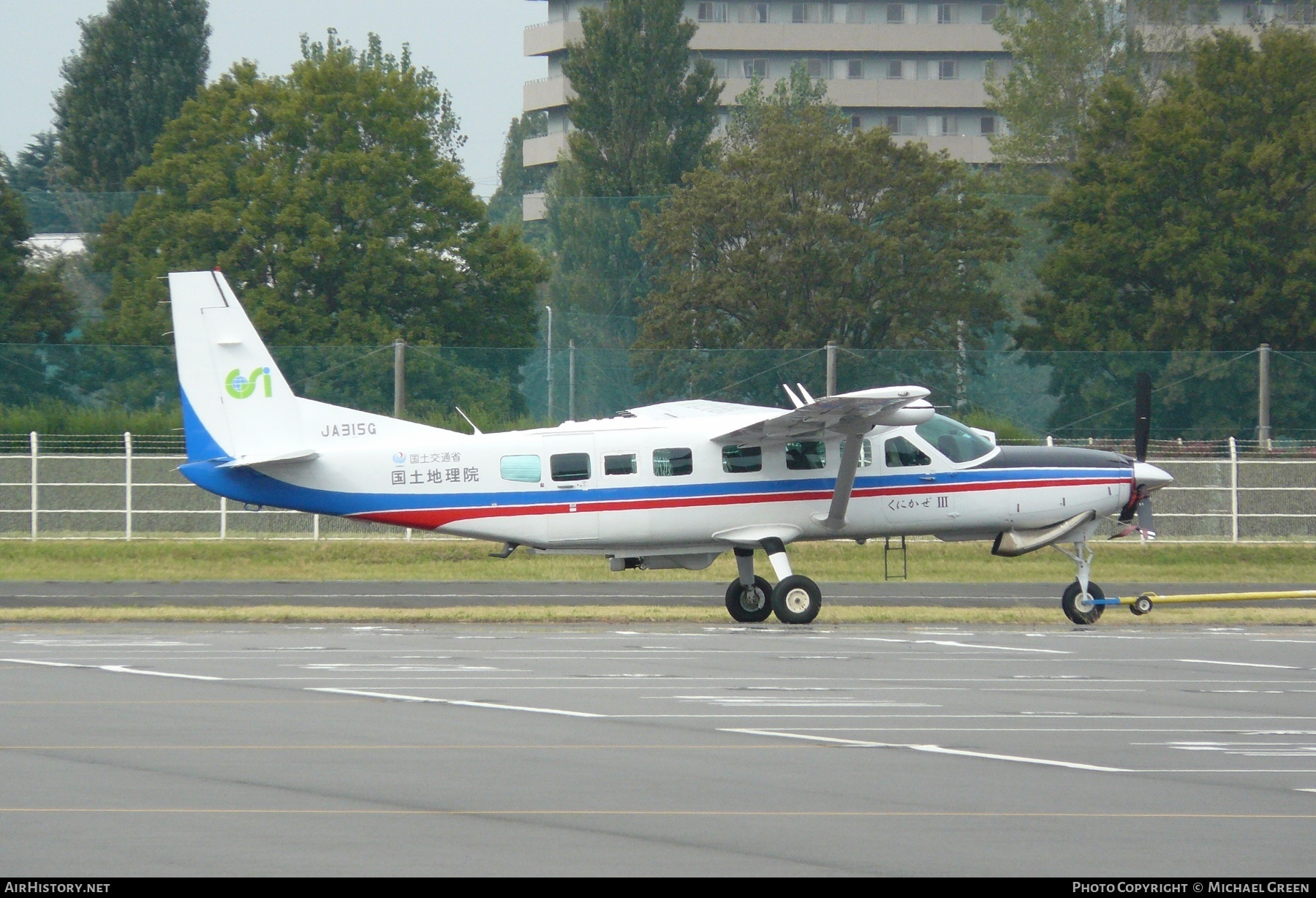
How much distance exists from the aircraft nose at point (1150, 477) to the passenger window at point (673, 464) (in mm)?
5748

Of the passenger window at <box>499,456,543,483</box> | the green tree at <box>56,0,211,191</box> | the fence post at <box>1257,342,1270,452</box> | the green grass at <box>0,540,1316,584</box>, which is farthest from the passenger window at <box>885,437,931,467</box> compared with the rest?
the green tree at <box>56,0,211,191</box>

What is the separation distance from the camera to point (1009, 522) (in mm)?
21797

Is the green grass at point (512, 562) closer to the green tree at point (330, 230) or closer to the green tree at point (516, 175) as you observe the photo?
the green tree at point (330, 230)

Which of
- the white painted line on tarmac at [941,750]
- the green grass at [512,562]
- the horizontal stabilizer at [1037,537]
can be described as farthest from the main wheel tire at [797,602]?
the white painted line on tarmac at [941,750]

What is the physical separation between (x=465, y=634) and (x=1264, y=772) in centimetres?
1156

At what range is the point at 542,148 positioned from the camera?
111m

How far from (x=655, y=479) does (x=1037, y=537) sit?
5027 millimetres

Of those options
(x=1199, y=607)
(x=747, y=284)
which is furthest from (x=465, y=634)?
(x=747, y=284)

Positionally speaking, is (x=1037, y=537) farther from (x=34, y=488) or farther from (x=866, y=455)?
(x=34, y=488)

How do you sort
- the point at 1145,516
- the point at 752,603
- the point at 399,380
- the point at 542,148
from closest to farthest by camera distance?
the point at 752,603 → the point at 1145,516 → the point at 399,380 → the point at 542,148

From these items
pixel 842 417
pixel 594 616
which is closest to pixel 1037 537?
pixel 842 417

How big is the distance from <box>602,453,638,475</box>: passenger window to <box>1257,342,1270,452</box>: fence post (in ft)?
56.3

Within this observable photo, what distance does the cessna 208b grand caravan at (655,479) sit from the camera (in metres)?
21.2

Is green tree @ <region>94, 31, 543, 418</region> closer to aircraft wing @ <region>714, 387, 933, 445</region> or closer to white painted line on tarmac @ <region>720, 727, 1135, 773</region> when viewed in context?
aircraft wing @ <region>714, 387, 933, 445</region>
